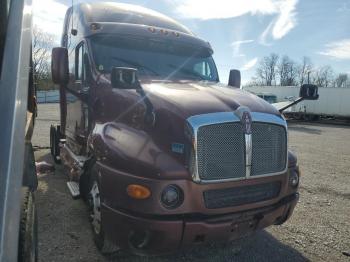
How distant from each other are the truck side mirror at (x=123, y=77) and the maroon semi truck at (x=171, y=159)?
0.03 feet

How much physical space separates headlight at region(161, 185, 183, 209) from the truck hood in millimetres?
678

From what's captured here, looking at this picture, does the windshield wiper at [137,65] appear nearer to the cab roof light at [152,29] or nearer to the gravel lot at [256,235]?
the cab roof light at [152,29]

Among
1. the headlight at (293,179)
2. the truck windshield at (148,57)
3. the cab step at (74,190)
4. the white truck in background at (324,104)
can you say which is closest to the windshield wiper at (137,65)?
the truck windshield at (148,57)

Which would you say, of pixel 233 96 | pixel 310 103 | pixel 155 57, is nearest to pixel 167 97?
pixel 233 96

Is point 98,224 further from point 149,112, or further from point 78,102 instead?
point 78,102

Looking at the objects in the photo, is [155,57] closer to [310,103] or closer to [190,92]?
[190,92]

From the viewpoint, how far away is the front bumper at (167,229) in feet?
10.8

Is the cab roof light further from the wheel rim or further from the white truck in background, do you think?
the white truck in background

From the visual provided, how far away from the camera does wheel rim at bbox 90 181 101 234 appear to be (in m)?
3.94

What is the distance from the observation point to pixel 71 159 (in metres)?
5.73

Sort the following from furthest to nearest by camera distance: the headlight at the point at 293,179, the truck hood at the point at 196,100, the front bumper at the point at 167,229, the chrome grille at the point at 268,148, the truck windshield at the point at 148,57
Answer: the truck windshield at the point at 148,57 → the headlight at the point at 293,179 → the chrome grille at the point at 268,148 → the truck hood at the point at 196,100 → the front bumper at the point at 167,229

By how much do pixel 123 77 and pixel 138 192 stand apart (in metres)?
1.24

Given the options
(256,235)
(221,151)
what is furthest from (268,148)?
(256,235)

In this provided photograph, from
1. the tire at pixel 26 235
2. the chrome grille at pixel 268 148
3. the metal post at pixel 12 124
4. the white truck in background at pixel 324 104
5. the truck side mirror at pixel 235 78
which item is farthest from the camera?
the white truck in background at pixel 324 104
